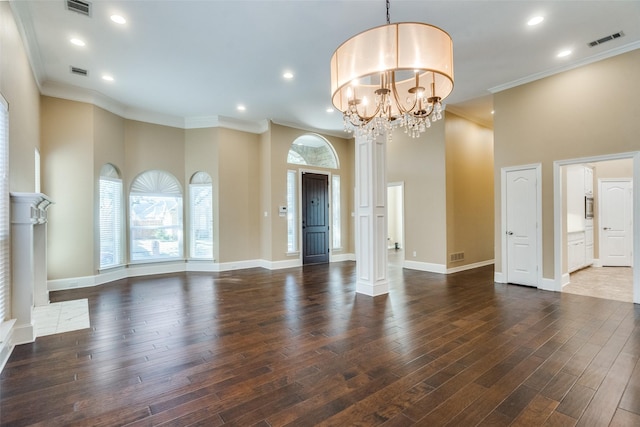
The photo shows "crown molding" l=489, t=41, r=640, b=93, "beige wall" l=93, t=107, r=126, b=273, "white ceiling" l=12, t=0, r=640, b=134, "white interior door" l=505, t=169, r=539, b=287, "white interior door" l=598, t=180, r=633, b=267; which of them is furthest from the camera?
"white interior door" l=598, t=180, r=633, b=267

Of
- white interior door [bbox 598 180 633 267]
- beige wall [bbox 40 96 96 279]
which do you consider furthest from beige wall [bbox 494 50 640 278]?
beige wall [bbox 40 96 96 279]

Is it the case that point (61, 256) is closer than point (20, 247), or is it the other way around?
point (20, 247)

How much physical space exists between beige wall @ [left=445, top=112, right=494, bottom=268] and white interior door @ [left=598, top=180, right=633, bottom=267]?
2.28m

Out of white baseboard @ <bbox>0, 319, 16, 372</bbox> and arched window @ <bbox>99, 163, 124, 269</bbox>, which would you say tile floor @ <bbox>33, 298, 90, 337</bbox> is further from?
arched window @ <bbox>99, 163, 124, 269</bbox>

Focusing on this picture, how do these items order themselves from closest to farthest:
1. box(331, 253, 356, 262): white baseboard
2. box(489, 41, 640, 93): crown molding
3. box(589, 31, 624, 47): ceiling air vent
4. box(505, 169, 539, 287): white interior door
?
box(589, 31, 624, 47): ceiling air vent < box(489, 41, 640, 93): crown molding < box(505, 169, 539, 287): white interior door < box(331, 253, 356, 262): white baseboard

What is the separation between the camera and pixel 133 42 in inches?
154

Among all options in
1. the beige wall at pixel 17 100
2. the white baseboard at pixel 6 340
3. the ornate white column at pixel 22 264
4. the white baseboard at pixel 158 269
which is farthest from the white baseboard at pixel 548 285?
the beige wall at pixel 17 100

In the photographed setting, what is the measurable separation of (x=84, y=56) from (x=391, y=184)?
611 centimetres

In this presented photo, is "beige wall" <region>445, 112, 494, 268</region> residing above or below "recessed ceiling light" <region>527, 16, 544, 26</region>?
below

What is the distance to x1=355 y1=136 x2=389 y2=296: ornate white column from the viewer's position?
470 cm

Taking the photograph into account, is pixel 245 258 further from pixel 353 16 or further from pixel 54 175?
pixel 353 16

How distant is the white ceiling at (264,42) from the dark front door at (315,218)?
97.9 inches

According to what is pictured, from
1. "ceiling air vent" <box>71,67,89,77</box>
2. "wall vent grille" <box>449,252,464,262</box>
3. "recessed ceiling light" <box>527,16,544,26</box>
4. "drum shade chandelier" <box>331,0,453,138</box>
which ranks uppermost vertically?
"ceiling air vent" <box>71,67,89,77</box>

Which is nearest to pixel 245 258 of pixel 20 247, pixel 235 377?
pixel 20 247
